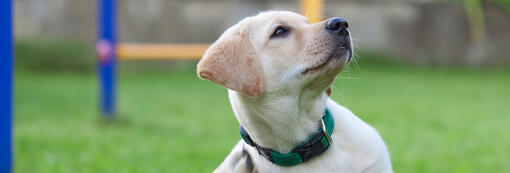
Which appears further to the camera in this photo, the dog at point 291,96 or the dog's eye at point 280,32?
the dog's eye at point 280,32

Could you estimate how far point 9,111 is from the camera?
3.51 m

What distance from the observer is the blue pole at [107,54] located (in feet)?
18.2

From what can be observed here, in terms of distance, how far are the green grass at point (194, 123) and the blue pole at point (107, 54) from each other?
239 millimetres

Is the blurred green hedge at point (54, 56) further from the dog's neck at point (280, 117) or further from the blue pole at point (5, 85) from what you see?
the dog's neck at point (280, 117)

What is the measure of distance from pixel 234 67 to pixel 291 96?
0.26 metres

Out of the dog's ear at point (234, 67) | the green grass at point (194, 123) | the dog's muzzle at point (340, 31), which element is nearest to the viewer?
the dog's ear at point (234, 67)

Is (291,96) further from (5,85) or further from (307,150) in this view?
(5,85)

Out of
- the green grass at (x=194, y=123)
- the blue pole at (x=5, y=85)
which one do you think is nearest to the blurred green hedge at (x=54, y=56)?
Result: the green grass at (x=194, y=123)

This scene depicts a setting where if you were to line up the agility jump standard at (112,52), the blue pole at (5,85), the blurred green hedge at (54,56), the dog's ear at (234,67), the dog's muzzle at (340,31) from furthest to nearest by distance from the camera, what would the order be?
the blurred green hedge at (54,56) < the agility jump standard at (112,52) < the blue pole at (5,85) < the dog's muzzle at (340,31) < the dog's ear at (234,67)

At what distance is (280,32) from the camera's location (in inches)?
101

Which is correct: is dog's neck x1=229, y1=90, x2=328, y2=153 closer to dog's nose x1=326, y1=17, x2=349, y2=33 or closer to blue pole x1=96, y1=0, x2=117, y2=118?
dog's nose x1=326, y1=17, x2=349, y2=33

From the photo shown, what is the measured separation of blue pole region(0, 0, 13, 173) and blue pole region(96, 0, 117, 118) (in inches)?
79.7

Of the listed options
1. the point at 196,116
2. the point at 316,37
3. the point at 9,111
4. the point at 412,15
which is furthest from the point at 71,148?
the point at 412,15

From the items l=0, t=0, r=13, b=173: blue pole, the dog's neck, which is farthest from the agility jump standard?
the dog's neck
